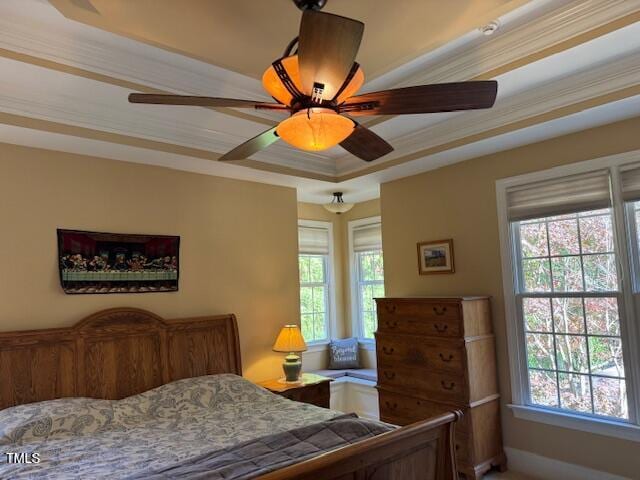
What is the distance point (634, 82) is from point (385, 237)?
243 cm

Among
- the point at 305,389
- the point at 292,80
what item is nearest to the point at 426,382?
the point at 305,389

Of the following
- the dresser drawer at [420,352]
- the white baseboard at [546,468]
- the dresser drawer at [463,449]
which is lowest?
the white baseboard at [546,468]

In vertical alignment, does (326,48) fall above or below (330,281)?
above

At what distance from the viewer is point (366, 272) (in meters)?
5.60

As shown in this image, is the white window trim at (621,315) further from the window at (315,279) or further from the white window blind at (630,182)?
the window at (315,279)

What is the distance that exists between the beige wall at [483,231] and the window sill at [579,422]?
0.15ft

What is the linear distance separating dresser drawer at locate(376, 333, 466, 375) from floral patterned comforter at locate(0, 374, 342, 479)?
3.57 feet

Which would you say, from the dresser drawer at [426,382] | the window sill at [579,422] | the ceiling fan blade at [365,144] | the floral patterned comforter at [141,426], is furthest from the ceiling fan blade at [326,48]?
the window sill at [579,422]

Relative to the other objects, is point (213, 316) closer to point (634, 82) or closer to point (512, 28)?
point (512, 28)

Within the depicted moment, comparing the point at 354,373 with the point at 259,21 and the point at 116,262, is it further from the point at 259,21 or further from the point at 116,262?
the point at 259,21

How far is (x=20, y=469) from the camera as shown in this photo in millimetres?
2010

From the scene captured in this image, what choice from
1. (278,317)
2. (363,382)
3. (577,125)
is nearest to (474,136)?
(577,125)

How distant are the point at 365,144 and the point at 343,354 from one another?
3.53 meters

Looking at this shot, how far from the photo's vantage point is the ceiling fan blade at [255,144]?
2211 mm
